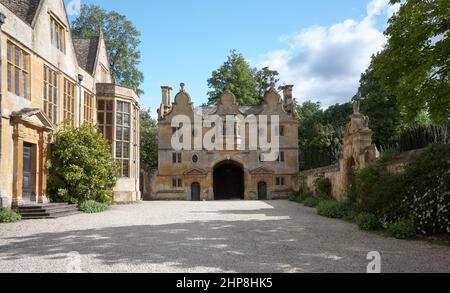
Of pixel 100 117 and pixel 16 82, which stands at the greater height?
pixel 16 82

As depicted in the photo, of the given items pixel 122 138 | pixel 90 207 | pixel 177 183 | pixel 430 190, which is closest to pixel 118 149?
pixel 122 138

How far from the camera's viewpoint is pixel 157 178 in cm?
3628

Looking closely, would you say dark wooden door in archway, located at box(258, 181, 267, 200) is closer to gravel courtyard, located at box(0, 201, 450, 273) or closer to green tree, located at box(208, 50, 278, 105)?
green tree, located at box(208, 50, 278, 105)

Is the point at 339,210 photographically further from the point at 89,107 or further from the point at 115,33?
the point at 115,33

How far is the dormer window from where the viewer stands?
1998cm

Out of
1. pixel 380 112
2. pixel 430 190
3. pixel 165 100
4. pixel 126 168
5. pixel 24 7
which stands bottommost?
pixel 430 190

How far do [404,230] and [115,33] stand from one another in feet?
111

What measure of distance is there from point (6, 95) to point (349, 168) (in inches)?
581

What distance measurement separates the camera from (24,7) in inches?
730

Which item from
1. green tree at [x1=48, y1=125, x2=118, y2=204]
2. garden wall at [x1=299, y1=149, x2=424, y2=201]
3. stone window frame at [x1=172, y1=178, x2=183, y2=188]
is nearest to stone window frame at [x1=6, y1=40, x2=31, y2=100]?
green tree at [x1=48, y1=125, x2=118, y2=204]

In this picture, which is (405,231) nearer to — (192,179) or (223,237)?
(223,237)

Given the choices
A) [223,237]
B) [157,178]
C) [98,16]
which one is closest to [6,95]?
[223,237]

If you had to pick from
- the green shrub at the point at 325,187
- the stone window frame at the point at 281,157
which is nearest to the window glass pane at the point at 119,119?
the green shrub at the point at 325,187

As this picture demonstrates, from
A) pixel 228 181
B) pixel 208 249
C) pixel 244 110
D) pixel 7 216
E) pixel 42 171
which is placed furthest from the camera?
pixel 228 181
